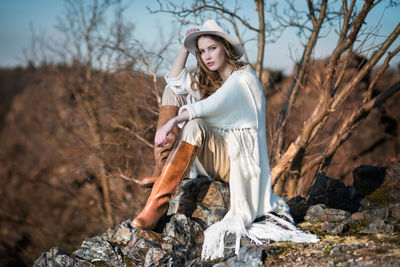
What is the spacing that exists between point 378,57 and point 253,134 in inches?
109

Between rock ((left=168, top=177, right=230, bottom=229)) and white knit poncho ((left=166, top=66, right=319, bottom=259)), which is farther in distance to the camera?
rock ((left=168, top=177, right=230, bottom=229))

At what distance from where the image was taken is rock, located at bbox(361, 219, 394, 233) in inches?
109

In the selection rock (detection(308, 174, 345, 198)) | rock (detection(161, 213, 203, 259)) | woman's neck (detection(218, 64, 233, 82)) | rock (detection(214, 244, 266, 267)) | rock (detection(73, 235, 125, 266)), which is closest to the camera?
rock (detection(214, 244, 266, 267))

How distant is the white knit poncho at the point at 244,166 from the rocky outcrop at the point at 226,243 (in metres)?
0.10

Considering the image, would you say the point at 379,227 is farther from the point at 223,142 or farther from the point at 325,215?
the point at 223,142

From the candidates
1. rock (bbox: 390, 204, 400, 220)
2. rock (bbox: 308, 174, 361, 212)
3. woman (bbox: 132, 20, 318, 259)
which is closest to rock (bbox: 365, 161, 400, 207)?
rock (bbox: 308, 174, 361, 212)

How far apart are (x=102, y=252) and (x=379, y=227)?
2.21m

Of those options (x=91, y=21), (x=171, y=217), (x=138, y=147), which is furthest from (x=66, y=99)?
(x=171, y=217)

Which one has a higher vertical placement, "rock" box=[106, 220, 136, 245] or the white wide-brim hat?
the white wide-brim hat

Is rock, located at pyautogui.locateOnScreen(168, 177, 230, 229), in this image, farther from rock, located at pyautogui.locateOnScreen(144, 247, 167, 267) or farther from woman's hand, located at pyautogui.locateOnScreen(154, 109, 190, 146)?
woman's hand, located at pyautogui.locateOnScreen(154, 109, 190, 146)

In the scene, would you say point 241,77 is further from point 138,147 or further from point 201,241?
point 138,147

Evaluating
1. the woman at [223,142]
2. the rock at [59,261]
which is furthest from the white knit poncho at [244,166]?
the rock at [59,261]

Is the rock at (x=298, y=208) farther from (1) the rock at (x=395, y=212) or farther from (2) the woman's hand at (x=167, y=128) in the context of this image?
(2) the woman's hand at (x=167, y=128)

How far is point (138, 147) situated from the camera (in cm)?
688
